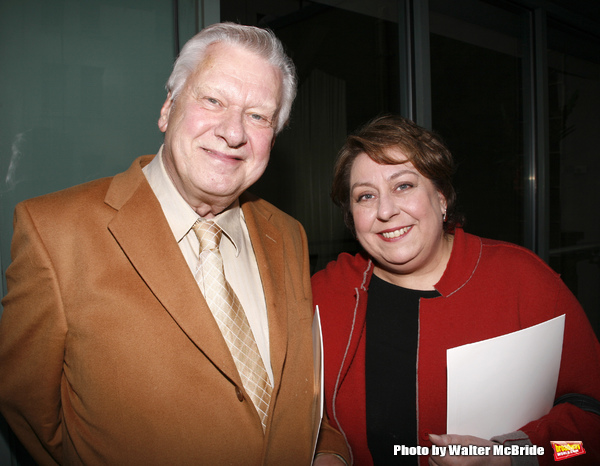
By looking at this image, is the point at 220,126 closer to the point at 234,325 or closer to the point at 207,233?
the point at 207,233

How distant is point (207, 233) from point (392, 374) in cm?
91

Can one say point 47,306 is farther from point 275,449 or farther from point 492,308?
point 492,308

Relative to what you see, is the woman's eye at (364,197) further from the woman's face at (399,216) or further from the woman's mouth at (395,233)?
the woman's mouth at (395,233)

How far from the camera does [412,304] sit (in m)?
1.77

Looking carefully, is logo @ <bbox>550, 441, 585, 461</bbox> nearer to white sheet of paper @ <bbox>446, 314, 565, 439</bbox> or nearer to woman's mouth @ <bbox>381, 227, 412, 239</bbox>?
white sheet of paper @ <bbox>446, 314, 565, 439</bbox>

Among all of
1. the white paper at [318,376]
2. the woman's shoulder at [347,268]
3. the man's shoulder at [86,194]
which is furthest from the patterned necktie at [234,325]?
the woman's shoulder at [347,268]

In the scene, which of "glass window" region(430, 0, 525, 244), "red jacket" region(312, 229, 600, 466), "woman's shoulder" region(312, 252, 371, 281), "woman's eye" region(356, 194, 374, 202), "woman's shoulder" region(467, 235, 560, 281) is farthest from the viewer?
"glass window" region(430, 0, 525, 244)

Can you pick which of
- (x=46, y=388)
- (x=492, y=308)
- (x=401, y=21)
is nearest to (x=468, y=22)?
(x=401, y=21)

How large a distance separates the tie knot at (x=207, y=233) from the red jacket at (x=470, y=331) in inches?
25.1

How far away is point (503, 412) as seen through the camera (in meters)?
1.37

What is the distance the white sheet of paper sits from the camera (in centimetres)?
124

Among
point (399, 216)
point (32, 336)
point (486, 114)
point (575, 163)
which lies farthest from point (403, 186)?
point (575, 163)

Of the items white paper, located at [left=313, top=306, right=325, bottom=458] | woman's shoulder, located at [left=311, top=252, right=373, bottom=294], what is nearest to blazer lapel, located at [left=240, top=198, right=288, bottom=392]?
white paper, located at [left=313, top=306, right=325, bottom=458]

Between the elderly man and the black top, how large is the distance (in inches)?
12.5
